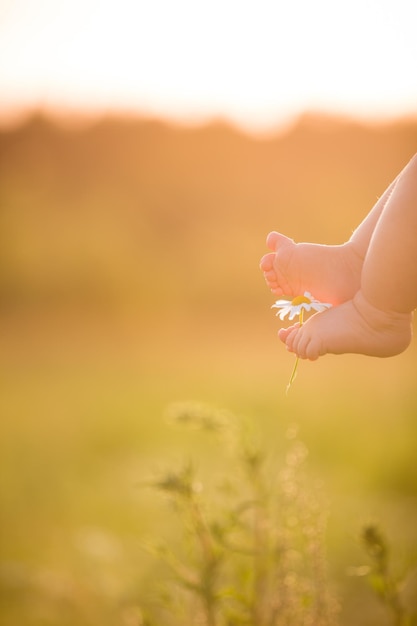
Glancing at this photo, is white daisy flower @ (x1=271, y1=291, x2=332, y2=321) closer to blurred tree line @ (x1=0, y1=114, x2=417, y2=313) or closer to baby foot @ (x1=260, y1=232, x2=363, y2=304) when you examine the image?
baby foot @ (x1=260, y1=232, x2=363, y2=304)

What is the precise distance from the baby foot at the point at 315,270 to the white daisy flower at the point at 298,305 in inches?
1.1

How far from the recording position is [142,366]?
769 cm

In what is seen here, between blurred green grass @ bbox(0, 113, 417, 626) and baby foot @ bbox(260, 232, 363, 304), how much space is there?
0.36 metres

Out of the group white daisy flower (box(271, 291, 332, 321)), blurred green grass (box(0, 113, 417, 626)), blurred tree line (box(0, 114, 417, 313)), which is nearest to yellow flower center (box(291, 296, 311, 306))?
white daisy flower (box(271, 291, 332, 321))


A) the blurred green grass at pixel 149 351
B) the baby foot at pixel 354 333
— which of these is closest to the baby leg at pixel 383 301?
the baby foot at pixel 354 333

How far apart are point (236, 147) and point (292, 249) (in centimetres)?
745

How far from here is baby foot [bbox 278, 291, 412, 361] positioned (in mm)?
1199

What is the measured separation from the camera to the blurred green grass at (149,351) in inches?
141

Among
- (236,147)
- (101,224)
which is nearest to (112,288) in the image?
(101,224)

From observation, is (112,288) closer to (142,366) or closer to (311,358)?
(142,366)

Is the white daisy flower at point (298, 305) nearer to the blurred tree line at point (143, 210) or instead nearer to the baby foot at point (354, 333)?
the baby foot at point (354, 333)

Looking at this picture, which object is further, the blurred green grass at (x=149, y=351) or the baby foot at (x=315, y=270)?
the blurred green grass at (x=149, y=351)

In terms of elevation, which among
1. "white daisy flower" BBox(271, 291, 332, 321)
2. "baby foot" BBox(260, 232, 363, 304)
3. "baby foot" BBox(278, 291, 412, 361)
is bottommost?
"baby foot" BBox(278, 291, 412, 361)

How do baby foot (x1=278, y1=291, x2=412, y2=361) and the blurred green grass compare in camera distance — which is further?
the blurred green grass
